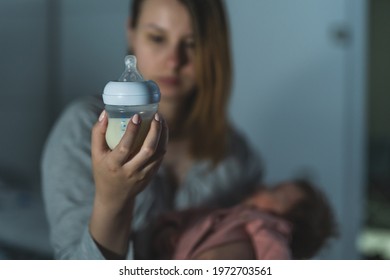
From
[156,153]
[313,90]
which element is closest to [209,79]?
[156,153]

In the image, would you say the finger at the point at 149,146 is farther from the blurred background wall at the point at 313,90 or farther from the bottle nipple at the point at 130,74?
the blurred background wall at the point at 313,90

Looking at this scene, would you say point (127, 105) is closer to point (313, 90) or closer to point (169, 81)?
point (169, 81)

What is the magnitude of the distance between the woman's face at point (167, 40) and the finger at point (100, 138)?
0.76 feet

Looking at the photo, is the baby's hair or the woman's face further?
the baby's hair

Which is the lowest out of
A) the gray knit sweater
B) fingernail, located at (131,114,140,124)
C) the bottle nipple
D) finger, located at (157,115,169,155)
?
the gray knit sweater

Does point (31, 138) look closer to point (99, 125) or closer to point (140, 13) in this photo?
point (140, 13)

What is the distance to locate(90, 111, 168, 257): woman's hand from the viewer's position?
0.52m

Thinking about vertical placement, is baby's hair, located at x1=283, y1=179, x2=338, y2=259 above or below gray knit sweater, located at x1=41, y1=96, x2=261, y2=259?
below

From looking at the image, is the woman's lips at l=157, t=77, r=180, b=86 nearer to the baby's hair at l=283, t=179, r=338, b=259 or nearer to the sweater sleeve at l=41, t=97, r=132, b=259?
the sweater sleeve at l=41, t=97, r=132, b=259

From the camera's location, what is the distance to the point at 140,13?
0.81m

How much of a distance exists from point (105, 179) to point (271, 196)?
0.54 meters

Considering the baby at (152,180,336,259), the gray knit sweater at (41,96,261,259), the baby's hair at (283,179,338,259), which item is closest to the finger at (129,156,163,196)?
the gray knit sweater at (41,96,261,259)

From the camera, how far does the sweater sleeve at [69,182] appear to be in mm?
717

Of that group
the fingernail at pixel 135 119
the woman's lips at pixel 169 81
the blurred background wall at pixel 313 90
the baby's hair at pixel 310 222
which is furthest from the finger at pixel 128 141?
the blurred background wall at pixel 313 90
